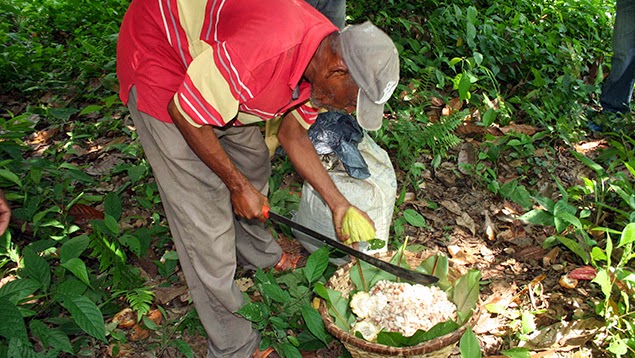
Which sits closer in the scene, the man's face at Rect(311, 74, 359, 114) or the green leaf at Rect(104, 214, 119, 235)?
the man's face at Rect(311, 74, 359, 114)

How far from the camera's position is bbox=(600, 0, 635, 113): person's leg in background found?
14.7ft

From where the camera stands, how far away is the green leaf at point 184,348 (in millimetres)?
2711

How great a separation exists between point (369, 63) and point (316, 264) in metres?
A: 1.14

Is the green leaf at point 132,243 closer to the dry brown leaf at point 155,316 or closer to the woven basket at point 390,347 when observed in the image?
the dry brown leaf at point 155,316

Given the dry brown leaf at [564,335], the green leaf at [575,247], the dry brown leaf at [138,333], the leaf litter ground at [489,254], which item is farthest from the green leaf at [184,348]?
the green leaf at [575,247]

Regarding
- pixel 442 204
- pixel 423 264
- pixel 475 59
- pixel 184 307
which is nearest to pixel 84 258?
pixel 184 307

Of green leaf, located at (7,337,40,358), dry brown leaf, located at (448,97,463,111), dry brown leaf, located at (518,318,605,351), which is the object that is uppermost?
green leaf, located at (7,337,40,358)

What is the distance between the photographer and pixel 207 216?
243 centimetres

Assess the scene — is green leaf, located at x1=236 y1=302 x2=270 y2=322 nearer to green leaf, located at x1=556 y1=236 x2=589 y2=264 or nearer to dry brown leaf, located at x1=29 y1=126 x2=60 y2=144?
green leaf, located at x1=556 y1=236 x2=589 y2=264

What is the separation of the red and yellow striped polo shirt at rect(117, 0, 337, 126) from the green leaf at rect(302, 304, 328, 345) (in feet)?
2.86

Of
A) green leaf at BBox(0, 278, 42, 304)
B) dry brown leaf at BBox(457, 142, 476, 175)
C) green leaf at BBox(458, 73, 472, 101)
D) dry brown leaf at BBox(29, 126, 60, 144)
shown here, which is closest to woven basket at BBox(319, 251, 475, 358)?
green leaf at BBox(0, 278, 42, 304)

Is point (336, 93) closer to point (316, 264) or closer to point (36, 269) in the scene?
point (316, 264)

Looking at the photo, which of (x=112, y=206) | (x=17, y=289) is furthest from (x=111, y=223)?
(x=17, y=289)

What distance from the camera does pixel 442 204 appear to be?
12.4ft
